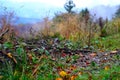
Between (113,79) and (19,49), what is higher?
(19,49)

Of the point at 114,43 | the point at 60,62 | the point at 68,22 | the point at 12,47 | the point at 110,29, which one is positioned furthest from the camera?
the point at 110,29

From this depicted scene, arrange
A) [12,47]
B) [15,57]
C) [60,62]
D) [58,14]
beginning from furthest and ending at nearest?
[58,14], [60,62], [12,47], [15,57]

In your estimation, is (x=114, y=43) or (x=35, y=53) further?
(x=114, y=43)

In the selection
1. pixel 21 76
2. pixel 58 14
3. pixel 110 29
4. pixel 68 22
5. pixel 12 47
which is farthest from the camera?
pixel 58 14

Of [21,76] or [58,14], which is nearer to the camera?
[21,76]

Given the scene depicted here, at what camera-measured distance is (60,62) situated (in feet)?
24.5

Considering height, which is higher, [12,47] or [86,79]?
[12,47]

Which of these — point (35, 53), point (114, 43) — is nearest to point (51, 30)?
point (114, 43)

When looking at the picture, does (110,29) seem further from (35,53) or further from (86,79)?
(86,79)

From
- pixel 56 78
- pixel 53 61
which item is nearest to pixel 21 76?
pixel 56 78

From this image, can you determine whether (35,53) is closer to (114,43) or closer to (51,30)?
(114,43)

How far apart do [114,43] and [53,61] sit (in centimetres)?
522

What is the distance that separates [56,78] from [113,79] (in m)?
0.87

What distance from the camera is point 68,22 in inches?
671
